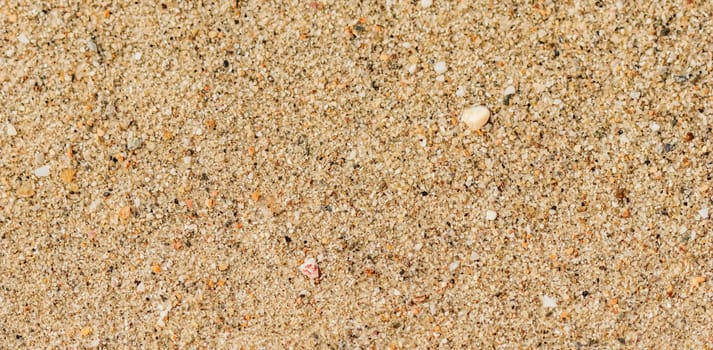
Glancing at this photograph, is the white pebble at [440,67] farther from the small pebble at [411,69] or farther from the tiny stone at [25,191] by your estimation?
the tiny stone at [25,191]

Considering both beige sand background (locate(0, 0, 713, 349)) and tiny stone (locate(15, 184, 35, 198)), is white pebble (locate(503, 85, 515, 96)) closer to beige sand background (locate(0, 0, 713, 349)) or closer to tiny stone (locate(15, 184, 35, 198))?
beige sand background (locate(0, 0, 713, 349))

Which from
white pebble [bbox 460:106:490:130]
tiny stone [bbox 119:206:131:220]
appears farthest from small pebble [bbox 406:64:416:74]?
tiny stone [bbox 119:206:131:220]

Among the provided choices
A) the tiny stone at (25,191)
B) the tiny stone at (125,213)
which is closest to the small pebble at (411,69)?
the tiny stone at (125,213)

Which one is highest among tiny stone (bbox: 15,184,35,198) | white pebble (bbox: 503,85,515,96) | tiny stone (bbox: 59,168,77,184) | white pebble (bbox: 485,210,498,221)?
white pebble (bbox: 503,85,515,96)

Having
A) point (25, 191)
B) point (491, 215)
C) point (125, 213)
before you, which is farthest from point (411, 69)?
point (25, 191)

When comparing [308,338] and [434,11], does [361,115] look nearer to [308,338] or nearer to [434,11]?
[434,11]

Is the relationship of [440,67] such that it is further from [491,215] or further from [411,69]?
[491,215]
